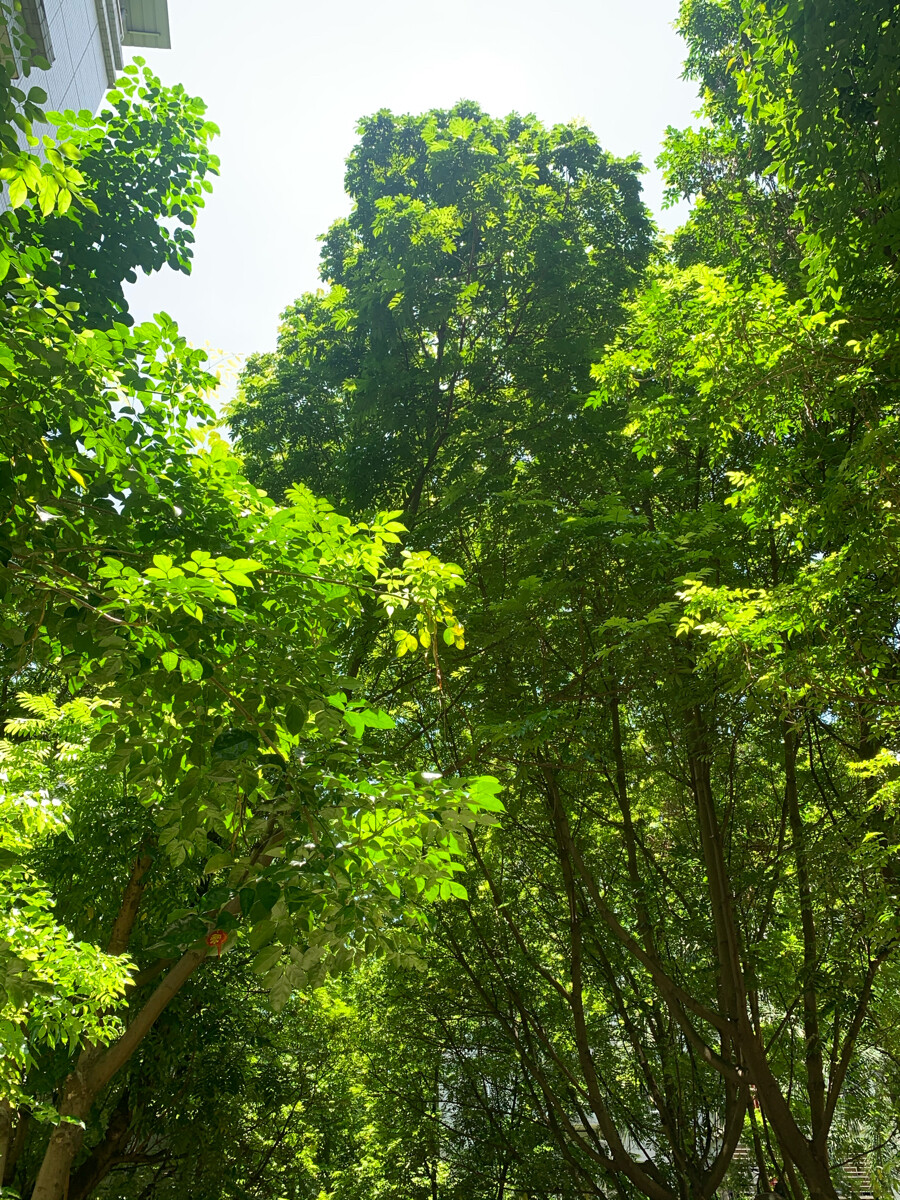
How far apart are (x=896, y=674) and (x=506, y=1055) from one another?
7363 mm

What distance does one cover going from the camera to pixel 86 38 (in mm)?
9734

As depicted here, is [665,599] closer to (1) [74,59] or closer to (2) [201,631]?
(2) [201,631]

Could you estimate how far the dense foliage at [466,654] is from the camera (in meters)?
2.28

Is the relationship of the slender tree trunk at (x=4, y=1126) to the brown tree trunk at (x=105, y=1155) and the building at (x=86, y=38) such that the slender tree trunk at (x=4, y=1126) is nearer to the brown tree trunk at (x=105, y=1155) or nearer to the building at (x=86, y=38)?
the brown tree trunk at (x=105, y=1155)

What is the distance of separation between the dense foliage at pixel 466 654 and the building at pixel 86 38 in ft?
10.7

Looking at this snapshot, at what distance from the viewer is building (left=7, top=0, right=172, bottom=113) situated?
7784mm

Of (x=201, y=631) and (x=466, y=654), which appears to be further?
(x=466, y=654)

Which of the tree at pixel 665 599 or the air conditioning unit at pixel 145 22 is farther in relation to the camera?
the air conditioning unit at pixel 145 22

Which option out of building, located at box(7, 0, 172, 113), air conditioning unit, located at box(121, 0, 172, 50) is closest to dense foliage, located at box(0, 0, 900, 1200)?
building, located at box(7, 0, 172, 113)

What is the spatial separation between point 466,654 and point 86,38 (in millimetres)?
9090

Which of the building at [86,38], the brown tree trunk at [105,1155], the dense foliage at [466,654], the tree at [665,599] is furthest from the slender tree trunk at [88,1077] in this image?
the building at [86,38]

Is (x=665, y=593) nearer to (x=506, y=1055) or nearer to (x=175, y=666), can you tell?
(x=175, y=666)

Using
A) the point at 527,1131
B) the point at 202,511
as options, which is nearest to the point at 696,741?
the point at 202,511

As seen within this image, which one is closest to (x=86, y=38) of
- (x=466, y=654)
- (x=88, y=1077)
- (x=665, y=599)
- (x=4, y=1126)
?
(x=466, y=654)
